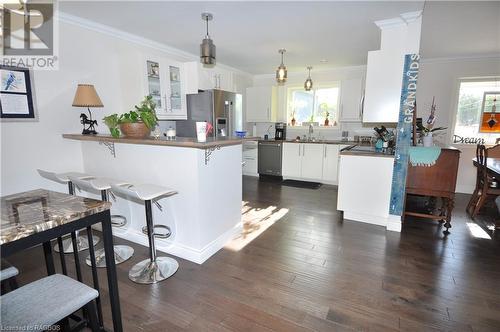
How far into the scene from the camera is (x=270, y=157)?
18.5 feet

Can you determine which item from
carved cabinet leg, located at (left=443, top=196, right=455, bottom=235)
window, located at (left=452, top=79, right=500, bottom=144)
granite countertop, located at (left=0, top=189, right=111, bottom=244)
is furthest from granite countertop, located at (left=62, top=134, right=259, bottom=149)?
window, located at (left=452, top=79, right=500, bottom=144)

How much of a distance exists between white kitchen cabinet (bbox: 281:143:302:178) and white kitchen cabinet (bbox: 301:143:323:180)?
9cm

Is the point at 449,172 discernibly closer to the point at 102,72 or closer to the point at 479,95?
the point at 479,95

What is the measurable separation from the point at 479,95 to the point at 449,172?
8.52ft

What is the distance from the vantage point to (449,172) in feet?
9.62

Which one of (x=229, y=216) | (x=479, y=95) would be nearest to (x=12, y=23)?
(x=229, y=216)

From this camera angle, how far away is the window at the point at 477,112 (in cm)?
437

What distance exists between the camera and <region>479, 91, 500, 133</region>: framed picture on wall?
4.35 meters

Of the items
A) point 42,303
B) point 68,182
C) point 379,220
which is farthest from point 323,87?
point 42,303

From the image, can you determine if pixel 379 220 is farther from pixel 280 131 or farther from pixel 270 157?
pixel 280 131

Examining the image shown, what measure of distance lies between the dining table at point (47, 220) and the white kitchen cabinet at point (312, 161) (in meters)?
4.37

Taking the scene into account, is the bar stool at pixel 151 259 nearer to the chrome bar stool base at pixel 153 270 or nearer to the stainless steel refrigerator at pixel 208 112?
the chrome bar stool base at pixel 153 270

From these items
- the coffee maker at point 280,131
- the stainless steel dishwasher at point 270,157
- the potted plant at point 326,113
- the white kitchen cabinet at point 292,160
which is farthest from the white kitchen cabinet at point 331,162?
the coffee maker at point 280,131

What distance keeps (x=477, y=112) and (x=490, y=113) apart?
0.18m
